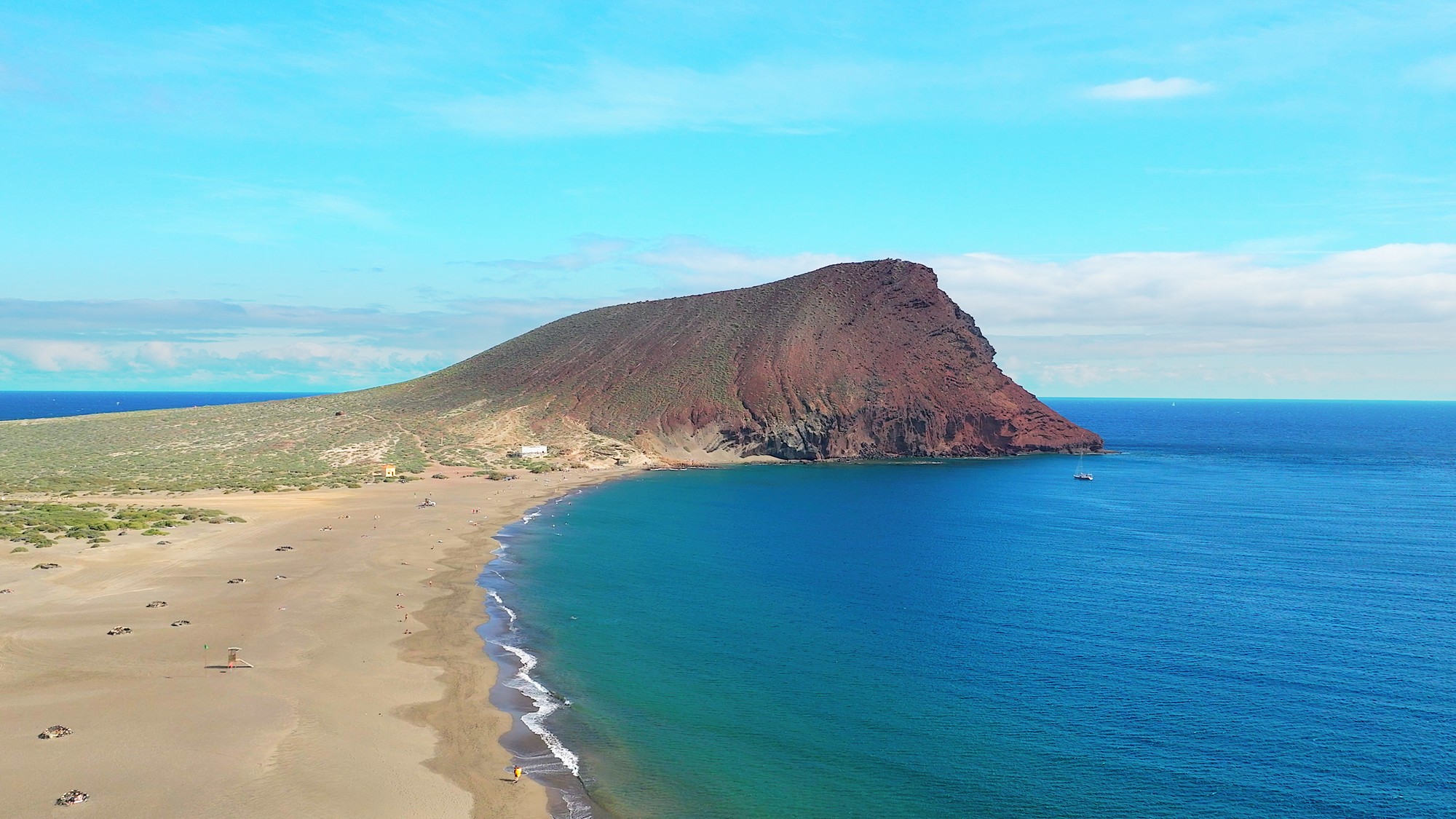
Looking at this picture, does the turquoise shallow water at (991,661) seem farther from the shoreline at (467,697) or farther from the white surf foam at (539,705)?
the shoreline at (467,697)

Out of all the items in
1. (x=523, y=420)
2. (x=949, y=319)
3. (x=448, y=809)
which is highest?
(x=949, y=319)

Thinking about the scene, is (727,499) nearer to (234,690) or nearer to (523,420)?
(523,420)

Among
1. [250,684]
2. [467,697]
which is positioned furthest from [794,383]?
[250,684]

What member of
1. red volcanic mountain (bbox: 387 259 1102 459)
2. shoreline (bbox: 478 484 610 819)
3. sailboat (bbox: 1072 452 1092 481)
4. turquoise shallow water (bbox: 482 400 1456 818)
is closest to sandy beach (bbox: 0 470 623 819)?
shoreline (bbox: 478 484 610 819)

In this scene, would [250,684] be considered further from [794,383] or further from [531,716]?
[794,383]

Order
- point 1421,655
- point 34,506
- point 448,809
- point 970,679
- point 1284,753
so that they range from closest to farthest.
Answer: point 448,809 → point 1284,753 → point 970,679 → point 1421,655 → point 34,506

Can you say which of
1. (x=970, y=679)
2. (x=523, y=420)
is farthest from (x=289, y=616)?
(x=523, y=420)

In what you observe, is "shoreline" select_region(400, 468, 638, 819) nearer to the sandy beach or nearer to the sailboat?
the sandy beach

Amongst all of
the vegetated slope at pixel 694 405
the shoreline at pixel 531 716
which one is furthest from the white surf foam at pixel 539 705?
the vegetated slope at pixel 694 405
